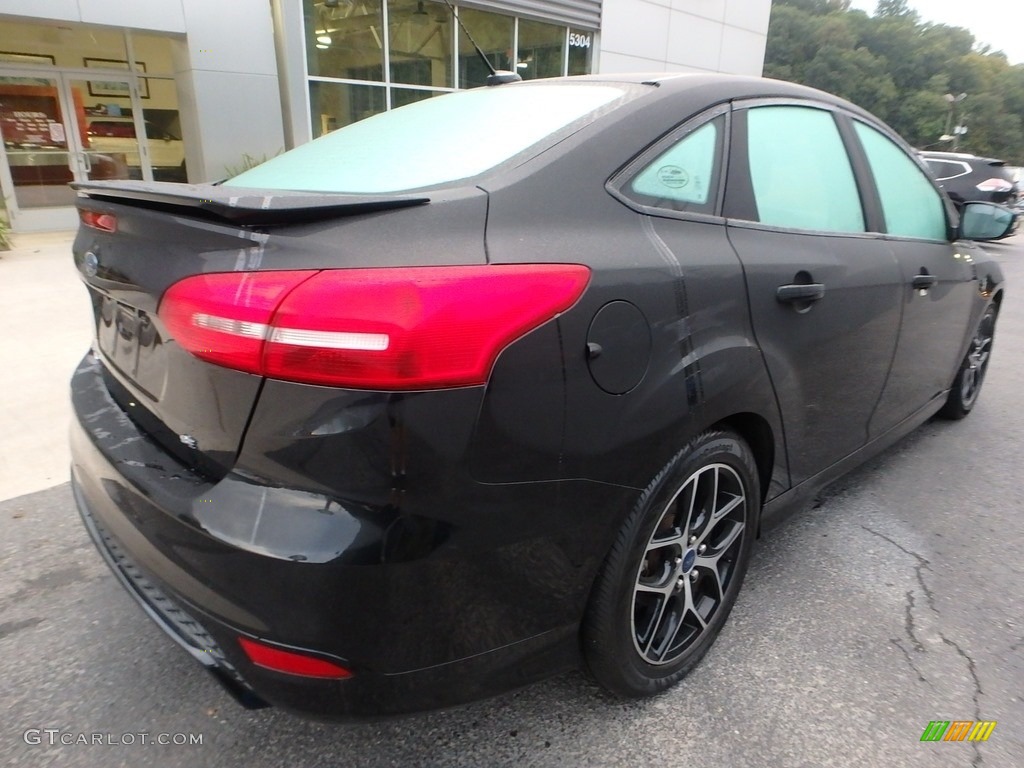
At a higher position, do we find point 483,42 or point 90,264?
point 483,42

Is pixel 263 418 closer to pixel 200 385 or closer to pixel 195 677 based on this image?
pixel 200 385

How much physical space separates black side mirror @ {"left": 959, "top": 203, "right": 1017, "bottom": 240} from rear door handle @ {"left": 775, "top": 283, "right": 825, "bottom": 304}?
5.30 ft

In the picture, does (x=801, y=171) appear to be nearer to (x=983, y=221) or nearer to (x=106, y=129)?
(x=983, y=221)

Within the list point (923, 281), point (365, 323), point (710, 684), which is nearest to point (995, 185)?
point (923, 281)

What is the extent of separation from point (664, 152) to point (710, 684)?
154cm

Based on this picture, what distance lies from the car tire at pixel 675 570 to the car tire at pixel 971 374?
8.11ft

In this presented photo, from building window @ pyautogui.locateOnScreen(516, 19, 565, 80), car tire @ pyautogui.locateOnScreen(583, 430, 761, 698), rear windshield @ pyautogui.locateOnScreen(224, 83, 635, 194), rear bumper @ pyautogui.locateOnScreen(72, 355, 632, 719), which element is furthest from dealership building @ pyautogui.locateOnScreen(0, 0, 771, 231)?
car tire @ pyautogui.locateOnScreen(583, 430, 761, 698)

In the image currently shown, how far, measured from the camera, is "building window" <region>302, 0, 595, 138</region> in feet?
36.6

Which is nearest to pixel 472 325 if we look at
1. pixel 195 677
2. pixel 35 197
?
pixel 195 677

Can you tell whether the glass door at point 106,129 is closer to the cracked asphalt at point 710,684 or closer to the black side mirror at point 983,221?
the cracked asphalt at point 710,684

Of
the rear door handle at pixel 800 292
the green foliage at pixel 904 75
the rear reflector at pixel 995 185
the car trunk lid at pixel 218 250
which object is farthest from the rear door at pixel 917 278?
the green foliage at pixel 904 75

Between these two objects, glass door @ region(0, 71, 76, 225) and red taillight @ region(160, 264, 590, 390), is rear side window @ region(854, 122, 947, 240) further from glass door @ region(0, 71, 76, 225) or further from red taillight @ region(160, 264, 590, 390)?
glass door @ region(0, 71, 76, 225)

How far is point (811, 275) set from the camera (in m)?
2.21

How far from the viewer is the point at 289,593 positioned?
1325 mm
